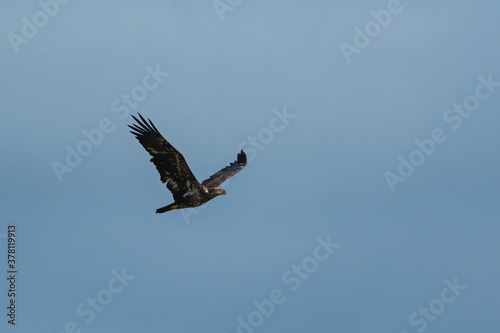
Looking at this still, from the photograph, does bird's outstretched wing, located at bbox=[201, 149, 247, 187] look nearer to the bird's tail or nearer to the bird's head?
the bird's head

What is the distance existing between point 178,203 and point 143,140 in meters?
3.41

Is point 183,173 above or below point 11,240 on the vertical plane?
below

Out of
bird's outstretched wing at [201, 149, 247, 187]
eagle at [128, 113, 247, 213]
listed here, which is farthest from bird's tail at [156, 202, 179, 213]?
bird's outstretched wing at [201, 149, 247, 187]

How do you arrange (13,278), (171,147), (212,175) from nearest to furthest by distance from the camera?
(171,147) < (13,278) < (212,175)

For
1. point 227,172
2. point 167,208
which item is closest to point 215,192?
point 167,208

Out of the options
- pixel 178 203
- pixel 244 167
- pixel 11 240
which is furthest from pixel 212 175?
pixel 11 240

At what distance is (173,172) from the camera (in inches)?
1861

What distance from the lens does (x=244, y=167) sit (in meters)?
54.8

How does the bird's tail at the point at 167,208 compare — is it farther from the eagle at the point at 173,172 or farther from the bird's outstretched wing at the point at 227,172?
the bird's outstretched wing at the point at 227,172

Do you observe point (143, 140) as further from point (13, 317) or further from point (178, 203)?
point (13, 317)

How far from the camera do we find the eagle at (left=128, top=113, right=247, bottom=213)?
46094 millimetres

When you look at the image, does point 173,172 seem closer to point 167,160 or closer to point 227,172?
point 167,160

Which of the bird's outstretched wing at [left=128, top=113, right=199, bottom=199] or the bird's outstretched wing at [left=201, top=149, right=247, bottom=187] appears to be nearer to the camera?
the bird's outstretched wing at [left=128, top=113, right=199, bottom=199]

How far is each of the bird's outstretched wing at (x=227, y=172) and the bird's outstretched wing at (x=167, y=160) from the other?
14.6ft
